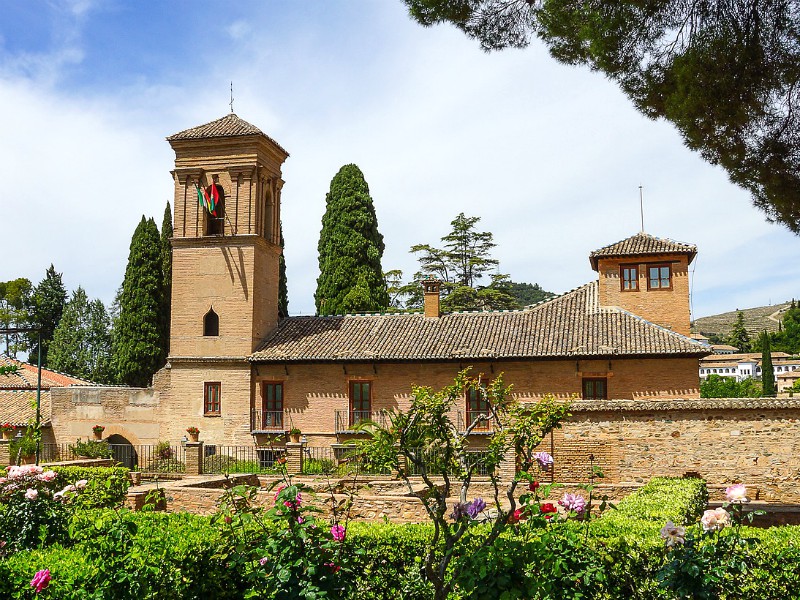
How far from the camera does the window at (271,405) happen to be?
25.0 metres

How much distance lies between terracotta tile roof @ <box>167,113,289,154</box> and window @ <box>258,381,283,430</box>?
9161 mm

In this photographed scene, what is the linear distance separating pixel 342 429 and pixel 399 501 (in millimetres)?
12244

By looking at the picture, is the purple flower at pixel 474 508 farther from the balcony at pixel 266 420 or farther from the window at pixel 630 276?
the window at pixel 630 276

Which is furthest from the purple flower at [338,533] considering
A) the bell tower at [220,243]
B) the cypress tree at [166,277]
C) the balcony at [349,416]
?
the cypress tree at [166,277]

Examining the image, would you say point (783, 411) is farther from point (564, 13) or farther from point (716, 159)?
point (564, 13)

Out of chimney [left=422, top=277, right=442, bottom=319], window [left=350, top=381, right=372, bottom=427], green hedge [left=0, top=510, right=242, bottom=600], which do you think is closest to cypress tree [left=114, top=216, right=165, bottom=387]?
window [left=350, top=381, right=372, bottom=427]

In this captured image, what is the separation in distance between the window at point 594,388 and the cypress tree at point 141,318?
21.9m

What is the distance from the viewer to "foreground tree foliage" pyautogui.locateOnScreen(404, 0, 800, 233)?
Answer: 8672 mm

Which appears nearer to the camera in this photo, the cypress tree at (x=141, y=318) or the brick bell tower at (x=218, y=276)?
the brick bell tower at (x=218, y=276)

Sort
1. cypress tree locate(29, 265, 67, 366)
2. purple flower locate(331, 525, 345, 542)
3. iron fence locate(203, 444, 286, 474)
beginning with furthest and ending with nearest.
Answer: cypress tree locate(29, 265, 67, 366) < iron fence locate(203, 444, 286, 474) < purple flower locate(331, 525, 345, 542)

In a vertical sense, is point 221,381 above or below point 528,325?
below

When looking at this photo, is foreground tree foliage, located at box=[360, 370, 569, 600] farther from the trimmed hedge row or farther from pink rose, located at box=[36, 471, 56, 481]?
pink rose, located at box=[36, 471, 56, 481]

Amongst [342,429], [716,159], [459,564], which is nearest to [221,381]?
[342,429]

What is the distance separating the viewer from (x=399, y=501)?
1230 centimetres
